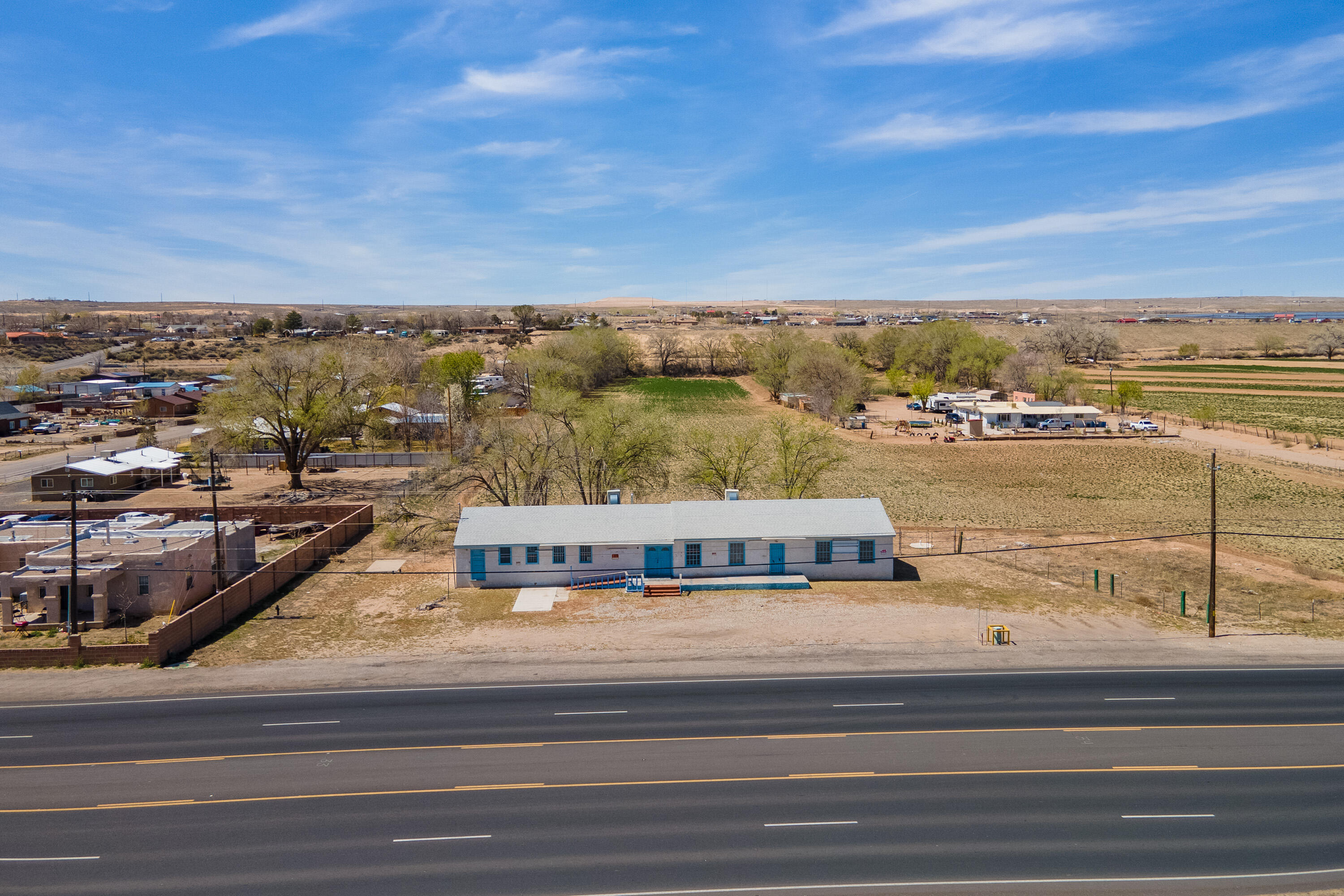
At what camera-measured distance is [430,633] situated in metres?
34.1

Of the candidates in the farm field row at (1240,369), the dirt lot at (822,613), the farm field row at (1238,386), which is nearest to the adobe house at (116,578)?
the dirt lot at (822,613)

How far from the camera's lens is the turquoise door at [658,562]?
40.3 m

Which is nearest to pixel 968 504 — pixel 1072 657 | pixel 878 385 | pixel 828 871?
pixel 1072 657

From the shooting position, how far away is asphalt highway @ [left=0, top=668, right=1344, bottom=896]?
1742cm

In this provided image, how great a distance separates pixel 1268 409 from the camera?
107375mm

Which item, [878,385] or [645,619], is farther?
[878,385]

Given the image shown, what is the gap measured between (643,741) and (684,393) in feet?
371

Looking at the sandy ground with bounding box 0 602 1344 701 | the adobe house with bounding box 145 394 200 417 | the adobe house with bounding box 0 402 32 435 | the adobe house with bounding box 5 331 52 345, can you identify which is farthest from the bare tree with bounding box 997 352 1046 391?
the adobe house with bounding box 5 331 52 345

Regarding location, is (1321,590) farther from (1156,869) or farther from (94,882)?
(94,882)

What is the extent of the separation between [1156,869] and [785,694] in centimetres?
1198

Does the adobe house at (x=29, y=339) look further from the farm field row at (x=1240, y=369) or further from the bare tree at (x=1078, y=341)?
the farm field row at (x=1240, y=369)

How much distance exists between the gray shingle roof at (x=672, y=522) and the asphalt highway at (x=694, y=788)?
12.6 m

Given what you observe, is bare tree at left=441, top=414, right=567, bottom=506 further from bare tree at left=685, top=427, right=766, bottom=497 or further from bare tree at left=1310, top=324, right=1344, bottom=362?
bare tree at left=1310, top=324, right=1344, bottom=362

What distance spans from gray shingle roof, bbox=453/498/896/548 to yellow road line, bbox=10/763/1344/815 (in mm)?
19220
